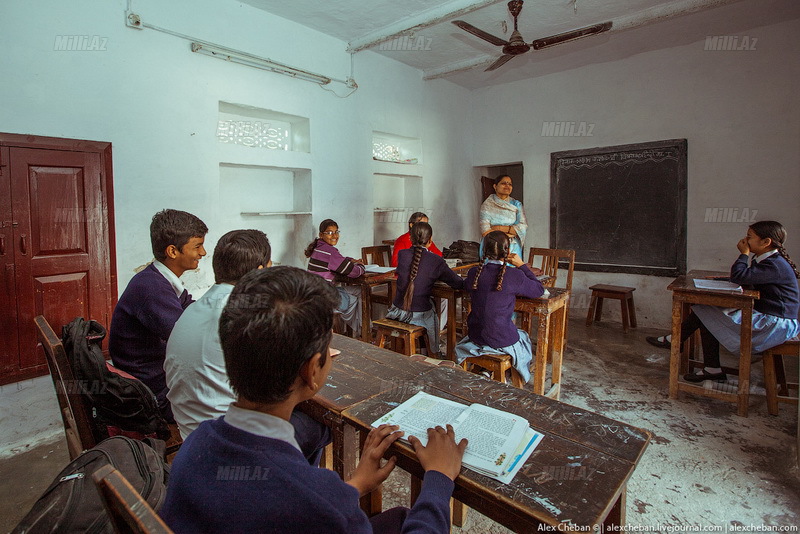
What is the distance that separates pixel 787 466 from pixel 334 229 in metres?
3.26

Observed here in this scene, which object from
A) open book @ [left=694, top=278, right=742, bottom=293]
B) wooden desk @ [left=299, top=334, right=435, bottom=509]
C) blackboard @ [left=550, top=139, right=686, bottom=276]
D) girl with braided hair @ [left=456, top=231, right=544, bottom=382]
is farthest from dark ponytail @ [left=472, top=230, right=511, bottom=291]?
blackboard @ [left=550, top=139, right=686, bottom=276]

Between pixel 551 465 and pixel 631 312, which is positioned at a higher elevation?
pixel 551 465

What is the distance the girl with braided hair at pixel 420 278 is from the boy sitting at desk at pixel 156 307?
58.9 inches

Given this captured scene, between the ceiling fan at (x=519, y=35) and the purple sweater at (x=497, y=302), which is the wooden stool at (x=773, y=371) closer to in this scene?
the purple sweater at (x=497, y=302)

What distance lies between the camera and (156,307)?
169 cm

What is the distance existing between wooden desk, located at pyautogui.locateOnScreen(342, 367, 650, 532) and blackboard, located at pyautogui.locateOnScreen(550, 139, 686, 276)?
4471 mm

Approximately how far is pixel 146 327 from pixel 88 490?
878 mm

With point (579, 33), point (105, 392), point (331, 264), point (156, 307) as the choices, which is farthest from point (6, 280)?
point (579, 33)

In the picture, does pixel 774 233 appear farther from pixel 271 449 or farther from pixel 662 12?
pixel 271 449

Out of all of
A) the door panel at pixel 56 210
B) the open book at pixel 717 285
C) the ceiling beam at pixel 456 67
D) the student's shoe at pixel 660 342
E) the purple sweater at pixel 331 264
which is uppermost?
the ceiling beam at pixel 456 67

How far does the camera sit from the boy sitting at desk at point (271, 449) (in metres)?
0.64

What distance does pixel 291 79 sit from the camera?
4211mm

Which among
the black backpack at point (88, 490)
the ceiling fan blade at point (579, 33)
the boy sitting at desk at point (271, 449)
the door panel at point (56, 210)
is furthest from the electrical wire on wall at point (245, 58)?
the boy sitting at desk at point (271, 449)

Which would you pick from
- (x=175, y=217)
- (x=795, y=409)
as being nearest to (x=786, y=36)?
(x=795, y=409)
